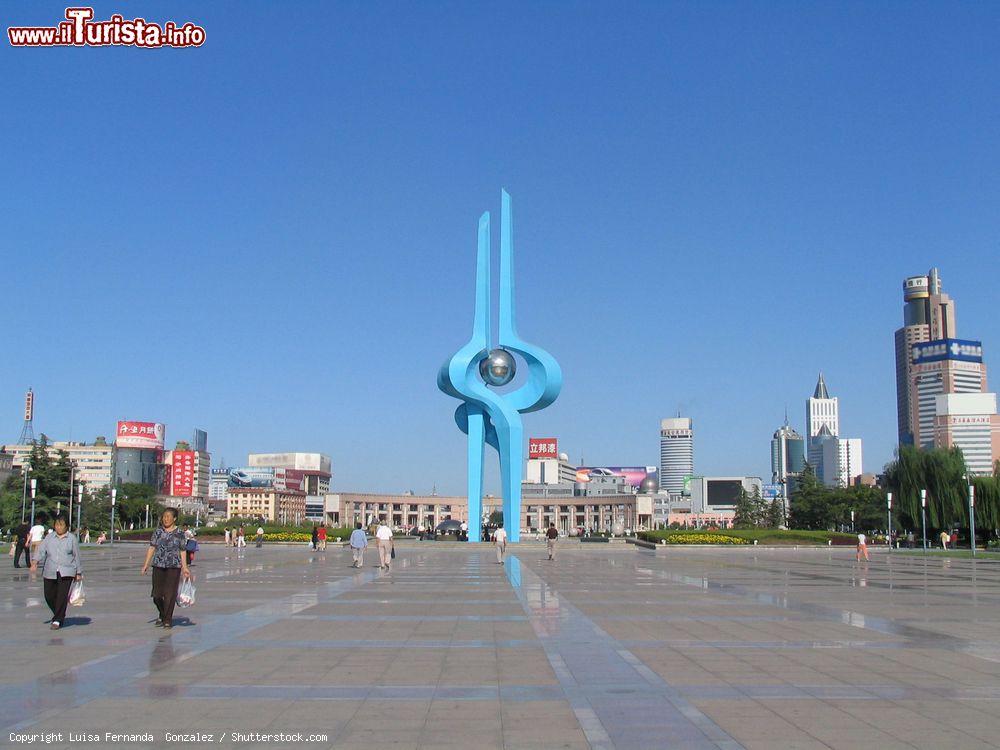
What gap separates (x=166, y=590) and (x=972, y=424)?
209 m

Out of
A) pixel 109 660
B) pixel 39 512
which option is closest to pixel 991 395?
pixel 39 512

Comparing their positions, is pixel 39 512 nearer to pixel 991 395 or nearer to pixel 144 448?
pixel 144 448

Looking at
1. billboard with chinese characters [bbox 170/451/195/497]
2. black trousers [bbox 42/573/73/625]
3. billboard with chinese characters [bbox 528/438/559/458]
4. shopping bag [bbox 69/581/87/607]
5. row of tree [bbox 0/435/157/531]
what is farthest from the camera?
billboard with chinese characters [bbox 170/451/195/497]

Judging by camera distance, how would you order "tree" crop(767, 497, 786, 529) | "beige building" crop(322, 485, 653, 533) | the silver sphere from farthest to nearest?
"beige building" crop(322, 485, 653, 533) < "tree" crop(767, 497, 786, 529) < the silver sphere

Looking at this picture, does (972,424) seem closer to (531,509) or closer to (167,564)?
(531,509)

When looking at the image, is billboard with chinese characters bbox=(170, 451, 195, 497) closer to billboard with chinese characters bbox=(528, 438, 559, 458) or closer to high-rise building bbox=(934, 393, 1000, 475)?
billboard with chinese characters bbox=(528, 438, 559, 458)

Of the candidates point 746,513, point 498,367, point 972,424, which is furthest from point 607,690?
point 972,424

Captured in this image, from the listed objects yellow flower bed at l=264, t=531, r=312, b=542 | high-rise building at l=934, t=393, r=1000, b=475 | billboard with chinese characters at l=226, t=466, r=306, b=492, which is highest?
high-rise building at l=934, t=393, r=1000, b=475

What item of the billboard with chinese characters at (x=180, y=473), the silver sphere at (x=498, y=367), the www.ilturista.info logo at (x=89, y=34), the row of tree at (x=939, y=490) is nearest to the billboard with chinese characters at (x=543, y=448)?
the billboard with chinese characters at (x=180, y=473)

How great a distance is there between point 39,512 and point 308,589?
44.5 metres

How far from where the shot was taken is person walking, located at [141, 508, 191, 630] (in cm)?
1210

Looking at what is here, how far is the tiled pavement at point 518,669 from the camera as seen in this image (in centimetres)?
671

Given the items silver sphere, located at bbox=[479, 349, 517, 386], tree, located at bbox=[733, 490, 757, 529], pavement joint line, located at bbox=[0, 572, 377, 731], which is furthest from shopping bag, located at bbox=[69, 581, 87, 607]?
tree, located at bbox=[733, 490, 757, 529]

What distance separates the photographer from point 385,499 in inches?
4382
